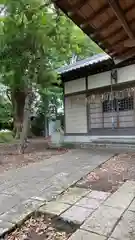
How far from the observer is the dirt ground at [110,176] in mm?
4438

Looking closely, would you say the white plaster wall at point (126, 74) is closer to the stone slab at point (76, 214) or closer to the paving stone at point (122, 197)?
the paving stone at point (122, 197)

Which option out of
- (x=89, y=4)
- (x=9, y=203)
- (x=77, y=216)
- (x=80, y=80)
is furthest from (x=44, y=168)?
(x=80, y=80)

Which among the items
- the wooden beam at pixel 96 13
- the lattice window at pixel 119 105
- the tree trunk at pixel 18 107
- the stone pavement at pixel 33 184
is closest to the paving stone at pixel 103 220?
the stone pavement at pixel 33 184

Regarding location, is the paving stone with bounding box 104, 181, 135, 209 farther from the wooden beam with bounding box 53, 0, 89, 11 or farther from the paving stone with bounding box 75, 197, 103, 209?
the wooden beam with bounding box 53, 0, 89, 11

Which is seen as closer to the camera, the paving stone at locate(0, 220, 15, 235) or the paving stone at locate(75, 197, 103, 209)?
the paving stone at locate(0, 220, 15, 235)

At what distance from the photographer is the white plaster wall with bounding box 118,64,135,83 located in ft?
28.6

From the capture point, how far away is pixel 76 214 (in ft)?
10.3

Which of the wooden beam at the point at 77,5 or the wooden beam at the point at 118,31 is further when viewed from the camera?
the wooden beam at the point at 118,31

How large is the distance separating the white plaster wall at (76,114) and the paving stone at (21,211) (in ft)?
22.5

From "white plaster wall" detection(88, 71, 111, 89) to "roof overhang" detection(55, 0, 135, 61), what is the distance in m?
Result: 4.24

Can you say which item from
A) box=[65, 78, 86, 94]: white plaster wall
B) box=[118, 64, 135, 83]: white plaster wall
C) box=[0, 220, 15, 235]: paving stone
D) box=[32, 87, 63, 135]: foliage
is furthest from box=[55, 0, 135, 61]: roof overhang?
box=[32, 87, 63, 135]: foliage

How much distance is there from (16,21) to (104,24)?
12.6ft

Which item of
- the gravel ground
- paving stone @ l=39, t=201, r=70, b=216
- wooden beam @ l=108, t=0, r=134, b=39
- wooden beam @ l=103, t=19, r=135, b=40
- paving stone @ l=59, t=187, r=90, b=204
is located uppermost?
wooden beam @ l=103, t=19, r=135, b=40

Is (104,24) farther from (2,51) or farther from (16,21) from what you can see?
(2,51)
